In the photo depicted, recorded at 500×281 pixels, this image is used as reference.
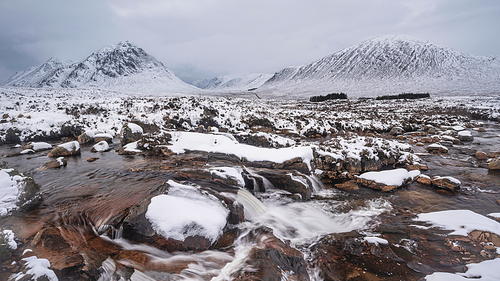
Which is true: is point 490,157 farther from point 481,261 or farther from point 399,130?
point 481,261

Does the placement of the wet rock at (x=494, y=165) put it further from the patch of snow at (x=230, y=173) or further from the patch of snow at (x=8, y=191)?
the patch of snow at (x=8, y=191)

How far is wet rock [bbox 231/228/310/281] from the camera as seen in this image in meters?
3.81

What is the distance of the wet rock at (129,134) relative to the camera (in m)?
13.4

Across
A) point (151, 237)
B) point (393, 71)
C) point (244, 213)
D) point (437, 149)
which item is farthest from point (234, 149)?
point (393, 71)

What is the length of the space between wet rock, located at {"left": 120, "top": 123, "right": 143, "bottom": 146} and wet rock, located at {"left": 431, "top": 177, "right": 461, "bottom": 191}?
652 inches

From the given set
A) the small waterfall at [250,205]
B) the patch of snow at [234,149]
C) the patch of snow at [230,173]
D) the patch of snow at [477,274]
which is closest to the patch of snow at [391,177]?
the patch of snow at [234,149]

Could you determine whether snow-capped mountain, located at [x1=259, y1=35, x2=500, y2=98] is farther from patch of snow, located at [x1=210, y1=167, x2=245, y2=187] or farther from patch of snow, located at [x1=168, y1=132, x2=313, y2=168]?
patch of snow, located at [x1=210, y1=167, x2=245, y2=187]

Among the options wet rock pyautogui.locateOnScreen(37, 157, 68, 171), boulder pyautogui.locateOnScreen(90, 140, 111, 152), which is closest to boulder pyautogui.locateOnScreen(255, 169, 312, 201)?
wet rock pyautogui.locateOnScreen(37, 157, 68, 171)

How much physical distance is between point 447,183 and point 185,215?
9.97m

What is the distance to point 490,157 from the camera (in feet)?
37.0

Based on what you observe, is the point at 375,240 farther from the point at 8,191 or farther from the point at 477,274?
the point at 8,191

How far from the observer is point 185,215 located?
15.5ft

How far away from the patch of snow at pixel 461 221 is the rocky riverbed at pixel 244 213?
3cm

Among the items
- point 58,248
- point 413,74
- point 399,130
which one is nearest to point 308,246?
point 58,248
